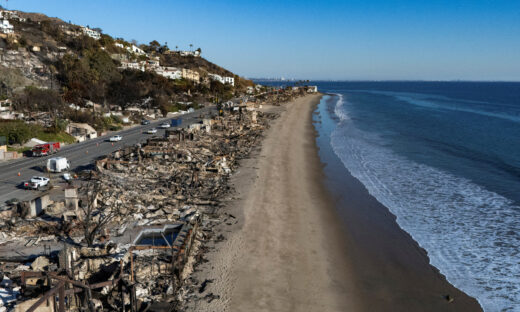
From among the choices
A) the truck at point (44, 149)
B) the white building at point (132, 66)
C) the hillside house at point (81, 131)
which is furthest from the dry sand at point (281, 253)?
the white building at point (132, 66)

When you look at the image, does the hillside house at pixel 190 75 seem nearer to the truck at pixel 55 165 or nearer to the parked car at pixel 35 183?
the truck at pixel 55 165

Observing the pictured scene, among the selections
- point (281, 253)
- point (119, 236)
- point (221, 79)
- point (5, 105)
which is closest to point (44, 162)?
point (119, 236)

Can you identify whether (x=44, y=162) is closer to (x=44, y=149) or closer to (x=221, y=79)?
(x=44, y=149)

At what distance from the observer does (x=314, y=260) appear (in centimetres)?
1803

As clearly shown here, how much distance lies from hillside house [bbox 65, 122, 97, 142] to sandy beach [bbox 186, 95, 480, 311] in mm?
27896

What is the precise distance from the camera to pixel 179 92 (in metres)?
101

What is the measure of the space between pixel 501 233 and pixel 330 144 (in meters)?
29.9

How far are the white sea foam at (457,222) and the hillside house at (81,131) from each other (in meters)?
34.8

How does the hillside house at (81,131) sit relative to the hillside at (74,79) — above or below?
below

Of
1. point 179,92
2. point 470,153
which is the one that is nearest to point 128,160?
point 470,153

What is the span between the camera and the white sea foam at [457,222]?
54.5 feet

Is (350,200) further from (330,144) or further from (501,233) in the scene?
(330,144)

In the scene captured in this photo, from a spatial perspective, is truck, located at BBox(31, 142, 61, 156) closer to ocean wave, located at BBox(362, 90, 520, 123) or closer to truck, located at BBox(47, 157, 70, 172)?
truck, located at BBox(47, 157, 70, 172)

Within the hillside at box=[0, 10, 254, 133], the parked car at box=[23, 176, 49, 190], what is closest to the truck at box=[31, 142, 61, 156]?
the parked car at box=[23, 176, 49, 190]
